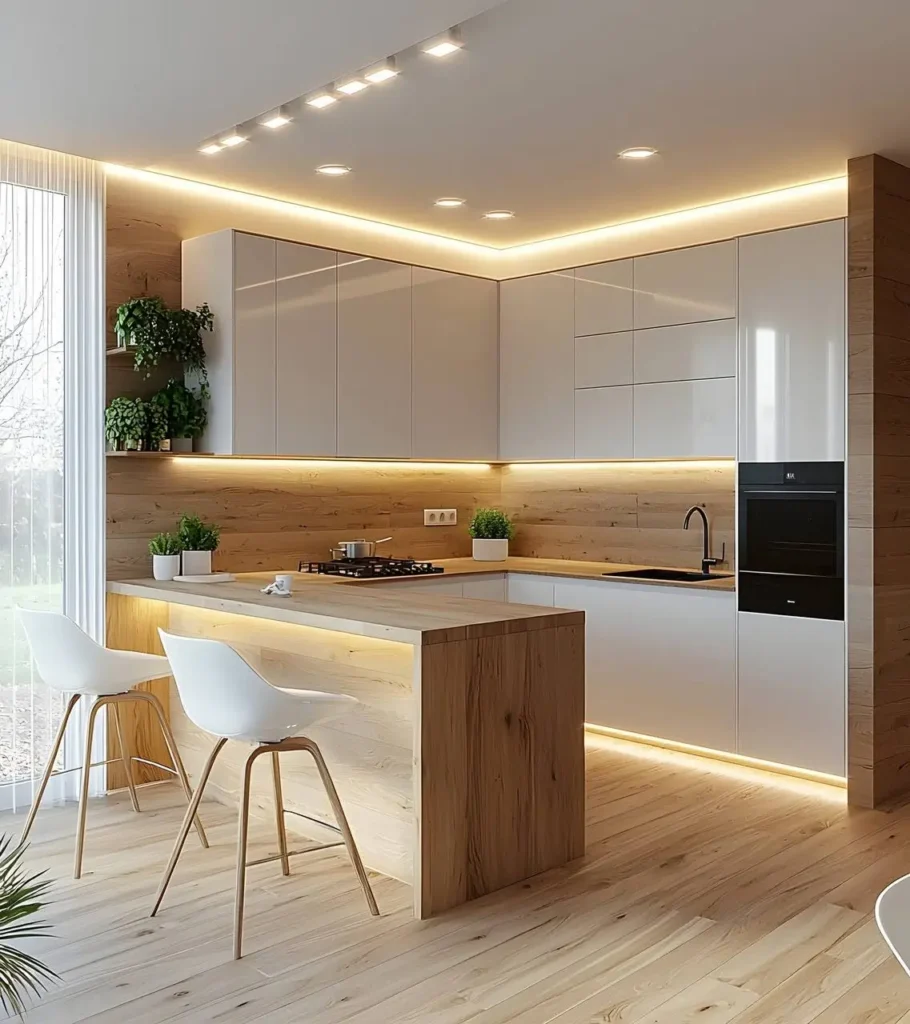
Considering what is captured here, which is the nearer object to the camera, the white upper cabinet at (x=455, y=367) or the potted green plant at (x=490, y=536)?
the white upper cabinet at (x=455, y=367)

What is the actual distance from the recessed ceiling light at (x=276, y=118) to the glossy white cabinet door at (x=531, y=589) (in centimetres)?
256

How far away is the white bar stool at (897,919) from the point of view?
54.2 inches

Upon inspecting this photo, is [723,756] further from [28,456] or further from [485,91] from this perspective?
[28,456]

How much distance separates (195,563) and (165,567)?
0.42 feet

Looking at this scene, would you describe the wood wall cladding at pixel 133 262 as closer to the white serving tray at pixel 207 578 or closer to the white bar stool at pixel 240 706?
the white serving tray at pixel 207 578

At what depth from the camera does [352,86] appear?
354 centimetres

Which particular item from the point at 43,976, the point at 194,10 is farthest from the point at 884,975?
the point at 194,10

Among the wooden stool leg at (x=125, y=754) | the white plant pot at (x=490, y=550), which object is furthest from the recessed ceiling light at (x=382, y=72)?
the white plant pot at (x=490, y=550)

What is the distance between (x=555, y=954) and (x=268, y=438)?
2.61m

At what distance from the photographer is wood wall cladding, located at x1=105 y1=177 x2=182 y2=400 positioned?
454 centimetres

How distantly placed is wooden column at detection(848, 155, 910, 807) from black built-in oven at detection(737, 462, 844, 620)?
87 mm

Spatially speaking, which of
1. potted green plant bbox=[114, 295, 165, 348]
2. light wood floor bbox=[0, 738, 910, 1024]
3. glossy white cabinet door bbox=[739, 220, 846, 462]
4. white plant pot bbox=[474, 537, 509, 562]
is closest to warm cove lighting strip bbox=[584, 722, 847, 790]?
light wood floor bbox=[0, 738, 910, 1024]

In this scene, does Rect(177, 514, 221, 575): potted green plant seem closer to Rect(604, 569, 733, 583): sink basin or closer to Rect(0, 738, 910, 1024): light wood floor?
Rect(0, 738, 910, 1024): light wood floor

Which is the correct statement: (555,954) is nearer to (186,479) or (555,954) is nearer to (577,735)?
(577,735)
